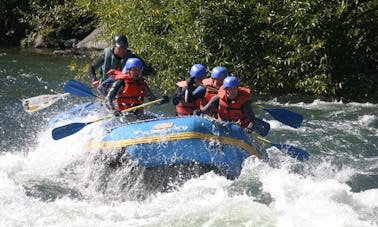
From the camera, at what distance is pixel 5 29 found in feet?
83.6

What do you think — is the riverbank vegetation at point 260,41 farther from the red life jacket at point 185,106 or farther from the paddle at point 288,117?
the red life jacket at point 185,106

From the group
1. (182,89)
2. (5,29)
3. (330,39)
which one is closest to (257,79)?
(330,39)

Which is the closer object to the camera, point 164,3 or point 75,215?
point 75,215

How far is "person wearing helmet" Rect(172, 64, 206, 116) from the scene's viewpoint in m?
8.30

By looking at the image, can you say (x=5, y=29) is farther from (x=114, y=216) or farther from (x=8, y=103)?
(x=114, y=216)

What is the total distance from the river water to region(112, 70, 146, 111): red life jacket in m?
0.83

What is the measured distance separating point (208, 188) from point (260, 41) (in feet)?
22.1

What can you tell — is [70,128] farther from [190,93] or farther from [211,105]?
[211,105]

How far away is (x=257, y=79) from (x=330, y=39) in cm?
173

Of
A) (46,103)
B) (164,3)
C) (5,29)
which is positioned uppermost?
(164,3)

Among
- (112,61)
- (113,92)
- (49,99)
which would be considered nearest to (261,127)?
(113,92)

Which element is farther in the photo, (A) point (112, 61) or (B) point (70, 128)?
(A) point (112, 61)

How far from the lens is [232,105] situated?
26.6ft

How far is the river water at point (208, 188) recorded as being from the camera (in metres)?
6.65
